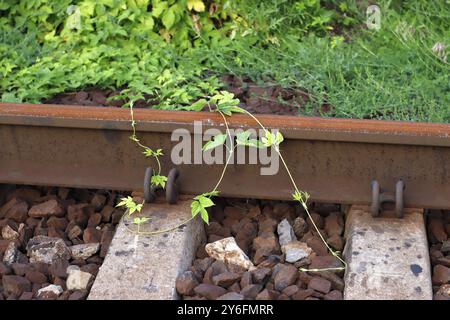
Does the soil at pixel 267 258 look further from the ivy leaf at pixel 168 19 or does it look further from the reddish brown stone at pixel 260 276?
the ivy leaf at pixel 168 19

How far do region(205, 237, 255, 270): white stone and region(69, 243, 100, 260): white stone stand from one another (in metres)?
0.51

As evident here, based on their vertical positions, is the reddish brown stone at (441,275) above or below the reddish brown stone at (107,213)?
below

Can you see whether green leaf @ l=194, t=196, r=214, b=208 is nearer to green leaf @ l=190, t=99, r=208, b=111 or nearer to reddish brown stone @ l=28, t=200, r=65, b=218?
green leaf @ l=190, t=99, r=208, b=111

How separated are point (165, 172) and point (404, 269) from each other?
1226 mm

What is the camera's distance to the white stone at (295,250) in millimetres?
3883

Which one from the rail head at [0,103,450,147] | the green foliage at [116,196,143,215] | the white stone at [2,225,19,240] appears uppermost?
the rail head at [0,103,450,147]

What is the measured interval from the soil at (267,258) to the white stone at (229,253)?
28mm

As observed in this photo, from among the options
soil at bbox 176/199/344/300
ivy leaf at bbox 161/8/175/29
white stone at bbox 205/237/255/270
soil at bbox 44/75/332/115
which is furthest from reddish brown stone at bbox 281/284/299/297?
ivy leaf at bbox 161/8/175/29

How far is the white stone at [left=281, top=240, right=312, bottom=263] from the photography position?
3.88 meters

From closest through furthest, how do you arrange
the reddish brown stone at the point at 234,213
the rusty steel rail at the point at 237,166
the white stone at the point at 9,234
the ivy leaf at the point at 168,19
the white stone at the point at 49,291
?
the white stone at the point at 49,291
the rusty steel rail at the point at 237,166
the white stone at the point at 9,234
the reddish brown stone at the point at 234,213
the ivy leaf at the point at 168,19

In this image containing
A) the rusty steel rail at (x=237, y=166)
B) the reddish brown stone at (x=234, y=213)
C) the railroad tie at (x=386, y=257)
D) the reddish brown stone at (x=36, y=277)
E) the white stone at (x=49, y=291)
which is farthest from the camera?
the reddish brown stone at (x=234, y=213)

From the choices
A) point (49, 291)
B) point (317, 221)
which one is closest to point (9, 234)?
point (49, 291)

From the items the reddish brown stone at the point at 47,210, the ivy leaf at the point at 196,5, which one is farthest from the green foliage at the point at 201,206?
the ivy leaf at the point at 196,5
